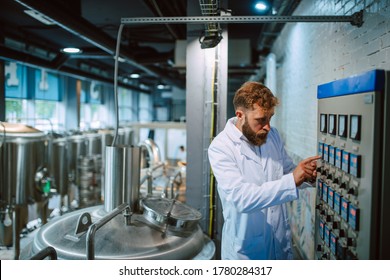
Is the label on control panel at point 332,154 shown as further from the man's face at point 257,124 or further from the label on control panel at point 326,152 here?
the man's face at point 257,124

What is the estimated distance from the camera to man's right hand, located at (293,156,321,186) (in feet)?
4.65

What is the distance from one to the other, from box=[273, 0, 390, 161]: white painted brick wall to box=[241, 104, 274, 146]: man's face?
0.50 m

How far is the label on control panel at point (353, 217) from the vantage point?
117cm

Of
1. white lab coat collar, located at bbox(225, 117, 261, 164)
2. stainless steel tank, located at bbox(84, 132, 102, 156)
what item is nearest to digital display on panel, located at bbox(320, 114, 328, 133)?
white lab coat collar, located at bbox(225, 117, 261, 164)

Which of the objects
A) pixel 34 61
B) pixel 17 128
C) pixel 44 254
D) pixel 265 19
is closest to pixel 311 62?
pixel 265 19

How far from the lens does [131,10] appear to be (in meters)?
3.99

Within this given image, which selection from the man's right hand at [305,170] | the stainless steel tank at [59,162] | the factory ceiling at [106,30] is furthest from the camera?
the stainless steel tank at [59,162]

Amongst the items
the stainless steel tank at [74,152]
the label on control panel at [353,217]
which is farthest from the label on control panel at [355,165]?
the stainless steel tank at [74,152]

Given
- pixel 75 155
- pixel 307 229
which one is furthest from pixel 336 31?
pixel 75 155

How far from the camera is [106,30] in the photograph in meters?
4.88

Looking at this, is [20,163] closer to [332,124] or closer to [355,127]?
[332,124]
